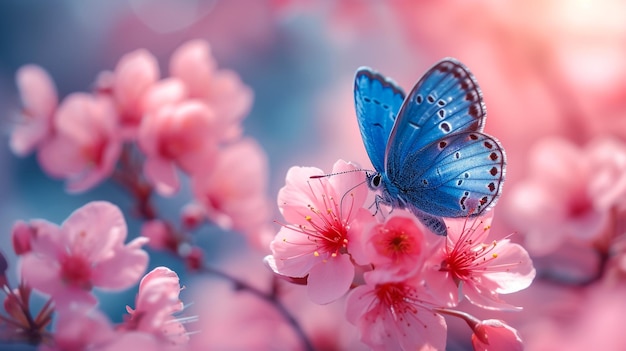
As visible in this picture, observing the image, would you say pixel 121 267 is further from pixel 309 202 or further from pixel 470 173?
pixel 470 173

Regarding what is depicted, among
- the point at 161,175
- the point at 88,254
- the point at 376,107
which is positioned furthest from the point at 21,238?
the point at 376,107

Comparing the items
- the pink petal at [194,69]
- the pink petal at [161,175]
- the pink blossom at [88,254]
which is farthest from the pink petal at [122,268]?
the pink petal at [194,69]

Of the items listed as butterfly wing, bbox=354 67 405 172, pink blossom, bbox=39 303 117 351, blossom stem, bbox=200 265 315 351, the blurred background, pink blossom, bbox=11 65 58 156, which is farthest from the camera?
the blurred background

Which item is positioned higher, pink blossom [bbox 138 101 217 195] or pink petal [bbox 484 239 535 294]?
pink blossom [bbox 138 101 217 195]

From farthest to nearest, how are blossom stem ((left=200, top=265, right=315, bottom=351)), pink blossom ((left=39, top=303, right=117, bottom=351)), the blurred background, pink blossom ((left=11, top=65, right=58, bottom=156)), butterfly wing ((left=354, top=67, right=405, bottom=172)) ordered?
the blurred background → pink blossom ((left=11, top=65, right=58, bottom=156)) → blossom stem ((left=200, top=265, right=315, bottom=351)) → butterfly wing ((left=354, top=67, right=405, bottom=172)) → pink blossom ((left=39, top=303, right=117, bottom=351))

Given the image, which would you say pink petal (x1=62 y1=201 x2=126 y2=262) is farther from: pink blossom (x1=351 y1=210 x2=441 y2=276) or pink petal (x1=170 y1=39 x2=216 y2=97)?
pink petal (x1=170 y1=39 x2=216 y2=97)

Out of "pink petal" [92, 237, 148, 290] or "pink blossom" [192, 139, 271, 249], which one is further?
"pink blossom" [192, 139, 271, 249]

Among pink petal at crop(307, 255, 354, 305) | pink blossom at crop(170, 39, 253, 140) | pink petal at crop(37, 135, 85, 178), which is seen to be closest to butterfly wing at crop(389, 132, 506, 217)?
pink petal at crop(307, 255, 354, 305)
